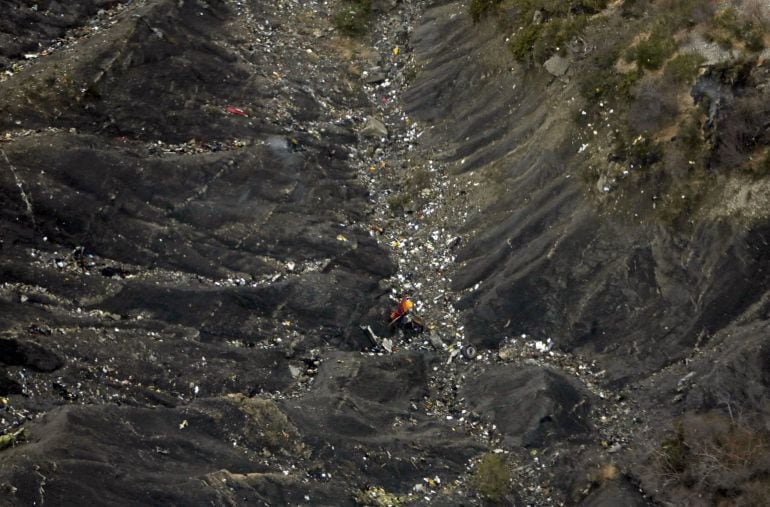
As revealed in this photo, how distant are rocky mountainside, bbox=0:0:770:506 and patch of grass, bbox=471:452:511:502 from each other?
0.32 ft

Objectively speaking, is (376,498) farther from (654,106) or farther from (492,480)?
(654,106)

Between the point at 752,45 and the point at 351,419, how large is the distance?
501 inches

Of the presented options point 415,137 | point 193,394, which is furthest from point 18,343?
point 415,137

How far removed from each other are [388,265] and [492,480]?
6.81 m

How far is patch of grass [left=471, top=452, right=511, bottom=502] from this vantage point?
21.9 metres

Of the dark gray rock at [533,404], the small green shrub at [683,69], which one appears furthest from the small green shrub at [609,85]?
the dark gray rock at [533,404]

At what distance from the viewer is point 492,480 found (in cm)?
2197

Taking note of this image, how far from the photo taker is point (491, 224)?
2658cm

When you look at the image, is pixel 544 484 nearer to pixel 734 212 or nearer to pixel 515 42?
pixel 734 212

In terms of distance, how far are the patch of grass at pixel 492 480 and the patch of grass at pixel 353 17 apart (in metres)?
15.0

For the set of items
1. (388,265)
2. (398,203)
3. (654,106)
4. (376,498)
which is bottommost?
(376,498)

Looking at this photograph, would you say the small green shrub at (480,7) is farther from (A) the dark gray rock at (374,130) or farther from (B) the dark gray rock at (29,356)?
(B) the dark gray rock at (29,356)

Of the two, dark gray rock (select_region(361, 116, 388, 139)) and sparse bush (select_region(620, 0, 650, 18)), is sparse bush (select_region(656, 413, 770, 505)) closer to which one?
sparse bush (select_region(620, 0, 650, 18))

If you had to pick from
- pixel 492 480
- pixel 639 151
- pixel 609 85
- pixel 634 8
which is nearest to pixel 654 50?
pixel 609 85
